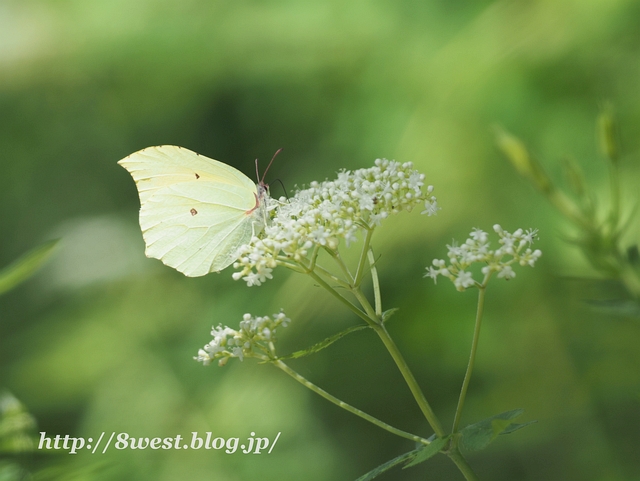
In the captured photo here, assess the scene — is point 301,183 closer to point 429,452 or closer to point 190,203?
point 190,203

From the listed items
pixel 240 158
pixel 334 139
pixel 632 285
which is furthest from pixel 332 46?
pixel 632 285

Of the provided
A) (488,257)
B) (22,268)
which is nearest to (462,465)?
(488,257)

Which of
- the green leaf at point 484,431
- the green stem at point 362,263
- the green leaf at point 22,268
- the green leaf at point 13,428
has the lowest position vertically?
the green leaf at point 13,428

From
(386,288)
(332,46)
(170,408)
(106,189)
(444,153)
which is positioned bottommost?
(170,408)

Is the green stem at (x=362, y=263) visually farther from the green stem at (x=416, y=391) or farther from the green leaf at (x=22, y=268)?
the green leaf at (x=22, y=268)

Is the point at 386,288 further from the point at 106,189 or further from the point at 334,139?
the point at 106,189

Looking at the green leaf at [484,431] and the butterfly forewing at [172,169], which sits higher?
the butterfly forewing at [172,169]

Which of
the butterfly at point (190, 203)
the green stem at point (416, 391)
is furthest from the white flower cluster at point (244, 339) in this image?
the butterfly at point (190, 203)
